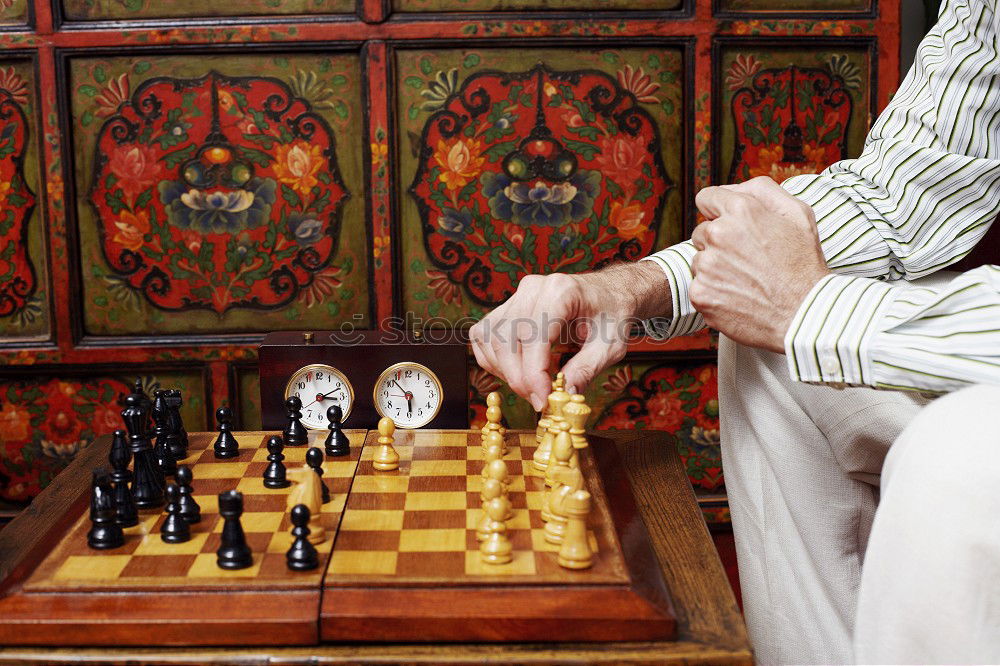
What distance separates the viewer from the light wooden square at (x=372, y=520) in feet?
3.73

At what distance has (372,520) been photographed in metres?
1.16

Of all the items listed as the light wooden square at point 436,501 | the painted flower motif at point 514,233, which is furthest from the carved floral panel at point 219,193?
the light wooden square at point 436,501

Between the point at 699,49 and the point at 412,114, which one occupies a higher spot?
the point at 699,49

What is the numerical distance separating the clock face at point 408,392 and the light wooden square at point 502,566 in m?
0.65

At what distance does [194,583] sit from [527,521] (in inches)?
16.5

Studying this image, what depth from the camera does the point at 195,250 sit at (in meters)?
2.73

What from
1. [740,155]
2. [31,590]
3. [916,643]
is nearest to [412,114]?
[740,155]

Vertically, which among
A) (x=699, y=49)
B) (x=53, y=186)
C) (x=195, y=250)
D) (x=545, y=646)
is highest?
(x=699, y=49)

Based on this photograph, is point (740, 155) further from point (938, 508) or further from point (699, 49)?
point (938, 508)

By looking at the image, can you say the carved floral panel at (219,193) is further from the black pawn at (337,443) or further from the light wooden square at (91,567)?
the light wooden square at (91,567)

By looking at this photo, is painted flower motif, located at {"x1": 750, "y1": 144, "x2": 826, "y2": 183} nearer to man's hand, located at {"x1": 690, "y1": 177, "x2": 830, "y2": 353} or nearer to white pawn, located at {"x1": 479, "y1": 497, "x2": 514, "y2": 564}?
man's hand, located at {"x1": 690, "y1": 177, "x2": 830, "y2": 353}

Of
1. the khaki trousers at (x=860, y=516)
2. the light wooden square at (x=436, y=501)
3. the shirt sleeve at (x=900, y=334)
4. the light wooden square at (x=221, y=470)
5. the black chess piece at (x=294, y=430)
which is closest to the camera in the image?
the khaki trousers at (x=860, y=516)

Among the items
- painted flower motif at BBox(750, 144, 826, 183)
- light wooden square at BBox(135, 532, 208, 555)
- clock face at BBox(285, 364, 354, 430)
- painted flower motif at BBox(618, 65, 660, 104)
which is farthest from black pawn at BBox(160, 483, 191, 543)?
painted flower motif at BBox(750, 144, 826, 183)

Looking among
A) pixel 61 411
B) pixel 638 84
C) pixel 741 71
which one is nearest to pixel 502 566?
pixel 638 84
